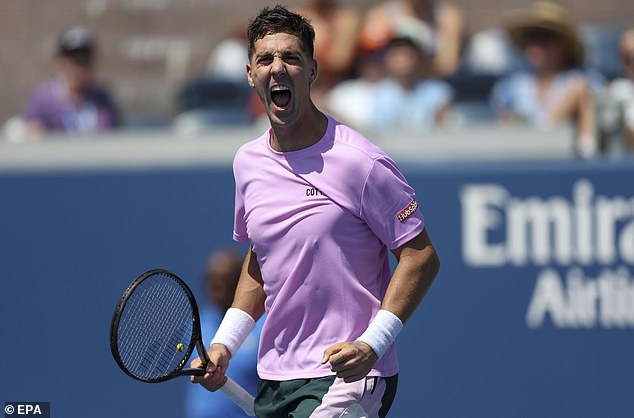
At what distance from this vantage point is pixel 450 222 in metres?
6.12

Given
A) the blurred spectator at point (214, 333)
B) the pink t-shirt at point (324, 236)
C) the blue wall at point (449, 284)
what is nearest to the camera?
the pink t-shirt at point (324, 236)

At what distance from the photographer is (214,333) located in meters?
5.64

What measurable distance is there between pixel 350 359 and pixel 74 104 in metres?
4.88

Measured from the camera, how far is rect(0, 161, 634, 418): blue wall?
5.98 m

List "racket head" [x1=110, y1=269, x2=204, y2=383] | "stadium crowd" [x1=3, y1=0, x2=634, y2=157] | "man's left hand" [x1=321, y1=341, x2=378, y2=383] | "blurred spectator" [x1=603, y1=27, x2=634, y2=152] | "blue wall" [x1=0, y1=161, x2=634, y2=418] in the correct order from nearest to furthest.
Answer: "man's left hand" [x1=321, y1=341, x2=378, y2=383] → "racket head" [x1=110, y1=269, x2=204, y2=383] → "blue wall" [x1=0, y1=161, x2=634, y2=418] → "blurred spectator" [x1=603, y1=27, x2=634, y2=152] → "stadium crowd" [x1=3, y1=0, x2=634, y2=157]

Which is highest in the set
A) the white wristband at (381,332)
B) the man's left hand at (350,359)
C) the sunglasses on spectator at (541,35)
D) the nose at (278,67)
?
the sunglasses on spectator at (541,35)

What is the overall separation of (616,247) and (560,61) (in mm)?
1684

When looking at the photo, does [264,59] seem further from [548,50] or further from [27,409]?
[548,50]

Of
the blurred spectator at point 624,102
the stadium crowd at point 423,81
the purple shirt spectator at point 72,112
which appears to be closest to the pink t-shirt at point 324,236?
the stadium crowd at point 423,81

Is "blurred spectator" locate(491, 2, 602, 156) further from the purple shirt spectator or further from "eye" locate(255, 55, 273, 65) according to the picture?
"eye" locate(255, 55, 273, 65)

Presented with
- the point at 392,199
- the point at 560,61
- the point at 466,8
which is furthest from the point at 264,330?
the point at 466,8

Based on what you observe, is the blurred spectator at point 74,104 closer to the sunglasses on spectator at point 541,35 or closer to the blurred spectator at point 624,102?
the sunglasses on spectator at point 541,35

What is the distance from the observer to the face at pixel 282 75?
334cm

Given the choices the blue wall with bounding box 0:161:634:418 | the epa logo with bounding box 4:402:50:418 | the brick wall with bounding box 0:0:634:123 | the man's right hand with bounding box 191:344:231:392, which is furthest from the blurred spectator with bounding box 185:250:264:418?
the brick wall with bounding box 0:0:634:123
